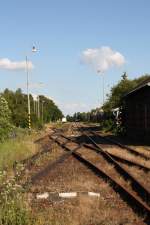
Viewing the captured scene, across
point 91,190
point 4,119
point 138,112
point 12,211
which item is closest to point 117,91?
point 138,112

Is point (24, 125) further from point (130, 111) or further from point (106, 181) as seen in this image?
point (106, 181)

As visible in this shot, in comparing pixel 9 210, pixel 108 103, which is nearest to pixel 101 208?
pixel 9 210

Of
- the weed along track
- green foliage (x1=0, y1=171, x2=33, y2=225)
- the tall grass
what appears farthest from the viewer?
the tall grass

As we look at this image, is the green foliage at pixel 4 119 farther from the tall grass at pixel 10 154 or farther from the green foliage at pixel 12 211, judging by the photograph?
the green foliage at pixel 12 211

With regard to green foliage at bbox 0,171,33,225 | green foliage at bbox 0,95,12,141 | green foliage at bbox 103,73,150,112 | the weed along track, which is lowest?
the weed along track

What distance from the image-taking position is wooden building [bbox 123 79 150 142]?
31619 millimetres

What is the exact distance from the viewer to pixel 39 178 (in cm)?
1452

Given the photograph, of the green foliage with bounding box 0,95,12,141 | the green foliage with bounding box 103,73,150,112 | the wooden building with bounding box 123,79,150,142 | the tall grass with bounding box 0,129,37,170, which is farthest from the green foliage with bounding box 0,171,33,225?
the green foliage with bounding box 103,73,150,112

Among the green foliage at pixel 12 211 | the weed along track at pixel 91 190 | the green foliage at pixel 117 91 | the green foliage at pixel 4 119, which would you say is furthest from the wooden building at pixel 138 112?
the green foliage at pixel 117 91

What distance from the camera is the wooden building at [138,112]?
31619 mm

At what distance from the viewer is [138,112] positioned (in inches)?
1393

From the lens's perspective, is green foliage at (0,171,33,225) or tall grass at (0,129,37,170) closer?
green foliage at (0,171,33,225)

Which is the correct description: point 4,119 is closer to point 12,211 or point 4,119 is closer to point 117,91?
point 12,211

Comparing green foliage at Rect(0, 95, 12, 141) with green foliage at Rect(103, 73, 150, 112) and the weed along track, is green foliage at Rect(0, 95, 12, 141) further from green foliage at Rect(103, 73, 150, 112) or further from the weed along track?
green foliage at Rect(103, 73, 150, 112)
